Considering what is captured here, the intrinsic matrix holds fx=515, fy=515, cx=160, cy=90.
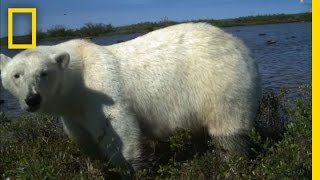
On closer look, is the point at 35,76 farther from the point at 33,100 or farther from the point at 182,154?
the point at 182,154

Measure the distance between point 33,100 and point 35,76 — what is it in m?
Result: 0.28

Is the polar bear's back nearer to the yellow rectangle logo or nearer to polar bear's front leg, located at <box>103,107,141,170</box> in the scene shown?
polar bear's front leg, located at <box>103,107,141,170</box>

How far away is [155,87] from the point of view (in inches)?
216

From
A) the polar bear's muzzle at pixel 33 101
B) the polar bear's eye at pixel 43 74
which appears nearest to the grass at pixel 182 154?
the polar bear's muzzle at pixel 33 101

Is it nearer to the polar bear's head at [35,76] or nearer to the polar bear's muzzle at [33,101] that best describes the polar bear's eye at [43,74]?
the polar bear's head at [35,76]

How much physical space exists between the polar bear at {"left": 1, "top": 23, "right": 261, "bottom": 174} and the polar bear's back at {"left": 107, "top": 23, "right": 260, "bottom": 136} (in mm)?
10

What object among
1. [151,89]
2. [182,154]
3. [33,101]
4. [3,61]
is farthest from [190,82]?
[3,61]

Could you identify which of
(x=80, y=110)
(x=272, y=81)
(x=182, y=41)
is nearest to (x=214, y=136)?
(x=182, y=41)

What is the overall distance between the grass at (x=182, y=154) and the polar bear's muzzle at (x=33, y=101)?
1.64ft

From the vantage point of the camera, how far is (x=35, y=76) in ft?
15.6

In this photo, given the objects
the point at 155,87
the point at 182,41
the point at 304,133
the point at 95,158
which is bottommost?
the point at 95,158

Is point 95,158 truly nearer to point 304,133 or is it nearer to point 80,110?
point 80,110

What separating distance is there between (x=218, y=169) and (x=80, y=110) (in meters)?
1.54

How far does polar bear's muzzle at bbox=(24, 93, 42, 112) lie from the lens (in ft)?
15.0
